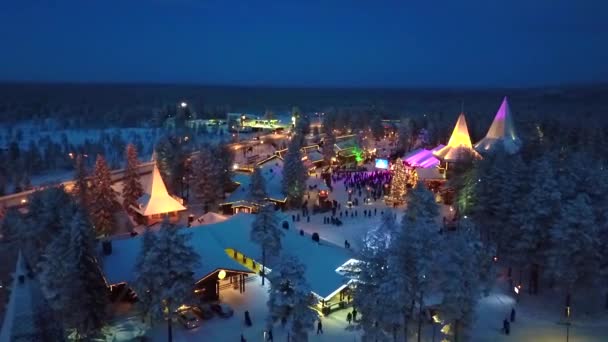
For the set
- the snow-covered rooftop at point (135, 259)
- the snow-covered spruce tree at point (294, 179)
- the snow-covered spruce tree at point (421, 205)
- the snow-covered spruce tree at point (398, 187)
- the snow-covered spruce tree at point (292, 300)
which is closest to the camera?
the snow-covered spruce tree at point (292, 300)

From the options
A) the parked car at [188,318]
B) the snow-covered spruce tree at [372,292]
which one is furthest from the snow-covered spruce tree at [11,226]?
the snow-covered spruce tree at [372,292]

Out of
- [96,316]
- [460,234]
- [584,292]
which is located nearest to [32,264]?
[96,316]

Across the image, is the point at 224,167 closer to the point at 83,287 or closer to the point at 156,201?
the point at 156,201

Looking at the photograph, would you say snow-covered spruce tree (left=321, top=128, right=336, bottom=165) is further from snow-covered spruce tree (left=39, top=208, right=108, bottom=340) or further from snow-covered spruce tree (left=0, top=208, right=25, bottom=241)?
snow-covered spruce tree (left=39, top=208, right=108, bottom=340)

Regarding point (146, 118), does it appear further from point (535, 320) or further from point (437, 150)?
point (535, 320)

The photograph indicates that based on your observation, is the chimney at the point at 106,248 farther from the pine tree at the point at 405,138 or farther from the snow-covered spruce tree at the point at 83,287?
the pine tree at the point at 405,138

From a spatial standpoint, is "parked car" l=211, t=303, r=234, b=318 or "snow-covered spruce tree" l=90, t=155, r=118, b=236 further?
"snow-covered spruce tree" l=90, t=155, r=118, b=236

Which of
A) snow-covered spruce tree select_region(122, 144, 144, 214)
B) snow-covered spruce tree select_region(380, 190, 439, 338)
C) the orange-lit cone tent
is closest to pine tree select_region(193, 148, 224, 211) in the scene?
the orange-lit cone tent
